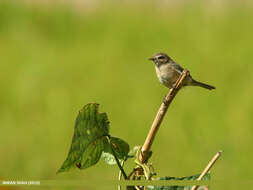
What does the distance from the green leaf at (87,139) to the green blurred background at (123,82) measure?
4254mm

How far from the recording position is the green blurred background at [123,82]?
7539 mm

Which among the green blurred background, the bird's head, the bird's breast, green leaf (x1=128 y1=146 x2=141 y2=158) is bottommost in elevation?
the green blurred background

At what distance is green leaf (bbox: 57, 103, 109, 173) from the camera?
1.25 meters

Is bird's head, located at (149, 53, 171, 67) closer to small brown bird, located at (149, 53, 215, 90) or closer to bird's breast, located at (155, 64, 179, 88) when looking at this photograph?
small brown bird, located at (149, 53, 215, 90)

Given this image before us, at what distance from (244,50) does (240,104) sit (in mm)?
2059

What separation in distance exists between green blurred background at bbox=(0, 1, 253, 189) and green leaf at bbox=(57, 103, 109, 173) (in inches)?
167

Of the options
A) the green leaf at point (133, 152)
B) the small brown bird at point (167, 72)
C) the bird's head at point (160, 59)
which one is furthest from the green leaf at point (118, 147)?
the bird's head at point (160, 59)

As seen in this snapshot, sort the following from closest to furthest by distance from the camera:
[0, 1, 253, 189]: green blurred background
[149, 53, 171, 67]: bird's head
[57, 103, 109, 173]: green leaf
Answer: [57, 103, 109, 173]: green leaf, [149, 53, 171, 67]: bird's head, [0, 1, 253, 189]: green blurred background

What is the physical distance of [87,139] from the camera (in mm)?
1281

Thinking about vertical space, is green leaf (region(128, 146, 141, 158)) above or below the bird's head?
above

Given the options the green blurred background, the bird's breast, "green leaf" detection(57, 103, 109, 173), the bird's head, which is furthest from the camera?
the green blurred background

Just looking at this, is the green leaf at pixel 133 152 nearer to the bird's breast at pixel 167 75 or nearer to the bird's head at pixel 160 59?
the bird's breast at pixel 167 75

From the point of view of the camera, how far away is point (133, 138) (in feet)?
25.4

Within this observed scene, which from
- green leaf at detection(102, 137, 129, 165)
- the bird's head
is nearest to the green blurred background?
the bird's head
